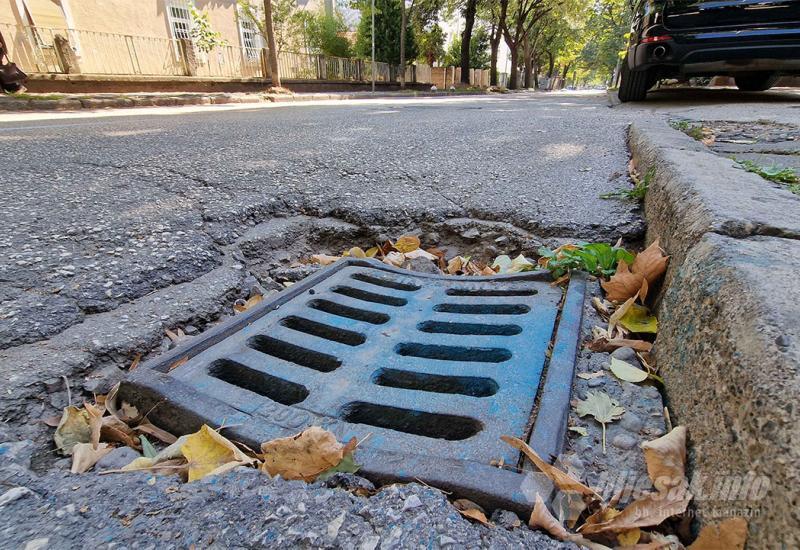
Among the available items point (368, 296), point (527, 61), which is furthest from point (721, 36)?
point (527, 61)

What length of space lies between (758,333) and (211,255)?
137 cm

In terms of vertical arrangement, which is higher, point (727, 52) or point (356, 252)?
point (727, 52)

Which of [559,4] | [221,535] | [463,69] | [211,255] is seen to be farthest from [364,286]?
[559,4]

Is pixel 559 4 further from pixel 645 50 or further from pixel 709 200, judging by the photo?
pixel 709 200

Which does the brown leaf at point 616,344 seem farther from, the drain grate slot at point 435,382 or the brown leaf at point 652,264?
the drain grate slot at point 435,382

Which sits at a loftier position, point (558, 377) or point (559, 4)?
point (559, 4)

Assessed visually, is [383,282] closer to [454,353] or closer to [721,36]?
[454,353]

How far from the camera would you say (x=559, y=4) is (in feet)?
83.4

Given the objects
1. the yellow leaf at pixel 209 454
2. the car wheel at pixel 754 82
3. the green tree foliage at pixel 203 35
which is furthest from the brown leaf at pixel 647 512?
the green tree foliage at pixel 203 35

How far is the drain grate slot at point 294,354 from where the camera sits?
1041 millimetres

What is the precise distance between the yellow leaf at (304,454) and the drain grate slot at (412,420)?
0.13 meters

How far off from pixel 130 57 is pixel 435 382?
14759 millimetres

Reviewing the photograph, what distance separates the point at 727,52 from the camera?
402 centimetres

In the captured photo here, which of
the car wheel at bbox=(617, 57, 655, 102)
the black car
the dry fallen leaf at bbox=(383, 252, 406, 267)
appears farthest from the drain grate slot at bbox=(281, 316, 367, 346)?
the car wheel at bbox=(617, 57, 655, 102)
